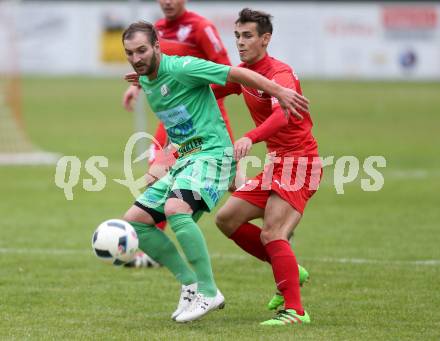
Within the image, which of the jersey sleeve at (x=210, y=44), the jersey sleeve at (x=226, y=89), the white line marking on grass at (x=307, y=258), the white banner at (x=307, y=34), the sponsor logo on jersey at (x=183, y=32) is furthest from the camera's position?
the white banner at (x=307, y=34)

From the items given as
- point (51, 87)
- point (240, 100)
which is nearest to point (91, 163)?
point (240, 100)

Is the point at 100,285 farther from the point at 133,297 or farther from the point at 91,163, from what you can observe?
the point at 91,163

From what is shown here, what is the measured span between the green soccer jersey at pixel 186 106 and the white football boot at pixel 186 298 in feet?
2.98

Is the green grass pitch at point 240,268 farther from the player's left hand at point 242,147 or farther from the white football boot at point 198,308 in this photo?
the player's left hand at point 242,147

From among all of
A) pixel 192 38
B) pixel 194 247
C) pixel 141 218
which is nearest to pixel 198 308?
pixel 194 247

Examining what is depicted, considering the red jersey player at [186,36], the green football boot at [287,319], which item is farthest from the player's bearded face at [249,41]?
the red jersey player at [186,36]

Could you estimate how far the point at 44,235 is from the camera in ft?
34.5

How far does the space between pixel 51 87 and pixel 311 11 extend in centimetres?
945

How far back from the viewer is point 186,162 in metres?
6.64

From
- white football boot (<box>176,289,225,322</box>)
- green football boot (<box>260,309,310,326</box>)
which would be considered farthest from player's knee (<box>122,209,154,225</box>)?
green football boot (<box>260,309,310,326</box>)

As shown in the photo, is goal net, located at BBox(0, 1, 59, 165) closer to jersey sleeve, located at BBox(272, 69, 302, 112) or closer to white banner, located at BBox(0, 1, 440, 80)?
jersey sleeve, located at BBox(272, 69, 302, 112)

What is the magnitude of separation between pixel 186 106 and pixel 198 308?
135 cm

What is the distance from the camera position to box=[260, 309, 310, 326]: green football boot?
644 centimetres

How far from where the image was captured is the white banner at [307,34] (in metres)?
33.7
